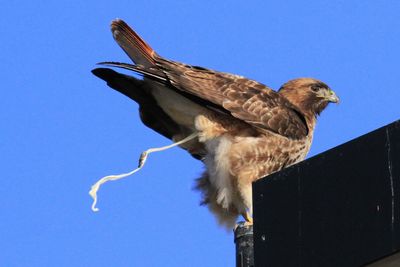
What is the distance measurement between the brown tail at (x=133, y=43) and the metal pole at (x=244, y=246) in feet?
7.91

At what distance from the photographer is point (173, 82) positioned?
802 cm

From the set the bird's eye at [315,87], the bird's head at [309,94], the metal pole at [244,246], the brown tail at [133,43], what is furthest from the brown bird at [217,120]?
the metal pole at [244,246]

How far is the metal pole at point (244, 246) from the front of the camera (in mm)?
5712

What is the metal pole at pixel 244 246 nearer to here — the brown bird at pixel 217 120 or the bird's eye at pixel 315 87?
the brown bird at pixel 217 120

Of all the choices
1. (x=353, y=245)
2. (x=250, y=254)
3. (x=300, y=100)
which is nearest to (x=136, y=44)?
(x=300, y=100)

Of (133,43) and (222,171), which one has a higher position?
(133,43)

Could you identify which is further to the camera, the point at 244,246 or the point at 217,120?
the point at 217,120

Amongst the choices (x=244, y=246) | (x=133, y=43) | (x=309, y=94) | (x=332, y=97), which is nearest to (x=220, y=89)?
(x=133, y=43)

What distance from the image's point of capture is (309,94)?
9.52m

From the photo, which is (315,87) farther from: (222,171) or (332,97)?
(222,171)

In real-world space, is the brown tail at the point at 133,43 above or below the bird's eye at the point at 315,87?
below

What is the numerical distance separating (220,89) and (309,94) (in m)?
1.42

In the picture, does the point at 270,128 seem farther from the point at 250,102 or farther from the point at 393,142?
the point at 393,142

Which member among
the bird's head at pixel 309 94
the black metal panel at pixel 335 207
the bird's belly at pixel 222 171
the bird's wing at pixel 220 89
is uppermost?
the bird's head at pixel 309 94
